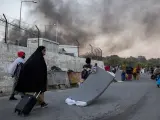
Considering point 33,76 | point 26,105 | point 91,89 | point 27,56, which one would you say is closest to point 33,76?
point 33,76

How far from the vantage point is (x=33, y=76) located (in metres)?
9.11

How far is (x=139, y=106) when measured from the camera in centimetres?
1084

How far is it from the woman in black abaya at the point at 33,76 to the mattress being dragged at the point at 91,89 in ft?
6.09

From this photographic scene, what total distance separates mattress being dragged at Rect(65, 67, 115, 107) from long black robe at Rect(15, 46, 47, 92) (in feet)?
6.09

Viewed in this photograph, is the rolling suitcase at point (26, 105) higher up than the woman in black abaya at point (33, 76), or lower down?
lower down

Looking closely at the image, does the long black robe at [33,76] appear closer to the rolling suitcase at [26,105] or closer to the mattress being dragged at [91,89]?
the rolling suitcase at [26,105]

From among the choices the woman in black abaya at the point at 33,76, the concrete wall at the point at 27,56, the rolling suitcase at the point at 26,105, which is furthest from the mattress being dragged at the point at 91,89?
the concrete wall at the point at 27,56

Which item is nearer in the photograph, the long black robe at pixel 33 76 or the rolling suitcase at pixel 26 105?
the rolling suitcase at pixel 26 105

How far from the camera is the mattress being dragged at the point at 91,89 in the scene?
428 inches

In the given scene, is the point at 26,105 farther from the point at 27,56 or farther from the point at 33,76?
the point at 27,56

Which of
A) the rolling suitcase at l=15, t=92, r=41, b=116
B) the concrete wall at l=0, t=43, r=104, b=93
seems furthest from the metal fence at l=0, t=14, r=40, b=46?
the rolling suitcase at l=15, t=92, r=41, b=116

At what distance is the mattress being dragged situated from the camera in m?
10.9

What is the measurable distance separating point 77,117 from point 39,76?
169 cm

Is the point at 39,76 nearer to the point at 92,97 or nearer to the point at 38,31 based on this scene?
the point at 92,97
